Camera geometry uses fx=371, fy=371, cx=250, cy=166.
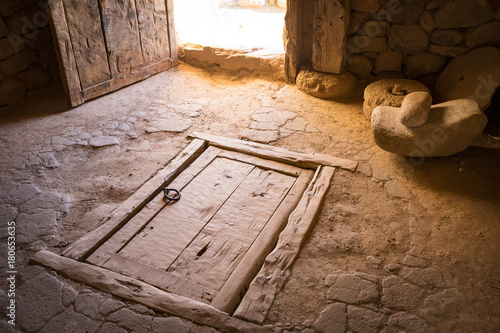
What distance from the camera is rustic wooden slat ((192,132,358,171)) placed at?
3234mm

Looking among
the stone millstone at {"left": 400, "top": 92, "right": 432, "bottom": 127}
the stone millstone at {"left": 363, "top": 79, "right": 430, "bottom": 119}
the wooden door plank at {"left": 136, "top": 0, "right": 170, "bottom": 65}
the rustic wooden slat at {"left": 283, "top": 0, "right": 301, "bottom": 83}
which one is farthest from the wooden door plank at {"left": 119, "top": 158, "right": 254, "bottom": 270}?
the wooden door plank at {"left": 136, "top": 0, "right": 170, "bottom": 65}

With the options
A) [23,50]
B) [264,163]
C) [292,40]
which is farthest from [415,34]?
[23,50]

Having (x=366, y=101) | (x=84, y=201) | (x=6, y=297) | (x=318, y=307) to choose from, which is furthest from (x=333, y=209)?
(x=6, y=297)

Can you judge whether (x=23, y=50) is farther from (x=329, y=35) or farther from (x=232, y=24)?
(x=232, y=24)

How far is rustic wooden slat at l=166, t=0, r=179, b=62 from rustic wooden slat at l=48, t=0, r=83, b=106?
4.90ft

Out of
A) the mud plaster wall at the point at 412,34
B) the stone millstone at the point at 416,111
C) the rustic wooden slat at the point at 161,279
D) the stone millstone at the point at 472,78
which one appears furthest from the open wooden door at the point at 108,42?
the stone millstone at the point at 472,78

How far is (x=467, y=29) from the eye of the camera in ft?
11.9

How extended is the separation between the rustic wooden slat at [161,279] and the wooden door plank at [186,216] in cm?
5

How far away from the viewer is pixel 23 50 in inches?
164

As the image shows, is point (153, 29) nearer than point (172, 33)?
Yes

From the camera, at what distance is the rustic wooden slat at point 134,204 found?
239 cm

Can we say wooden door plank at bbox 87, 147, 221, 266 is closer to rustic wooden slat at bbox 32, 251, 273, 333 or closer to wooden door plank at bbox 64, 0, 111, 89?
rustic wooden slat at bbox 32, 251, 273, 333

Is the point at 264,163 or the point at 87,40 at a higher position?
the point at 87,40

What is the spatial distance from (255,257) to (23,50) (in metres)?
3.67
